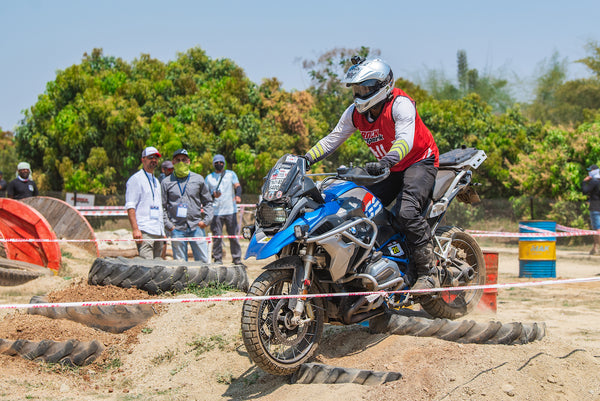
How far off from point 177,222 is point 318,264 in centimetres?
520

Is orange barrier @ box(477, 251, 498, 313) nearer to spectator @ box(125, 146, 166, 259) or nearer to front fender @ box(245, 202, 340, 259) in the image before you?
front fender @ box(245, 202, 340, 259)

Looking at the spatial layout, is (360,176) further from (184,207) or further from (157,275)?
(184,207)

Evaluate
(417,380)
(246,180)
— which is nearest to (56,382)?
(417,380)

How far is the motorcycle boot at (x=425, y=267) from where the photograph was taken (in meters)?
5.58

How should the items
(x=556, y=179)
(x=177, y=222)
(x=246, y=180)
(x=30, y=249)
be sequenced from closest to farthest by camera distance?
(x=177, y=222), (x=30, y=249), (x=556, y=179), (x=246, y=180)

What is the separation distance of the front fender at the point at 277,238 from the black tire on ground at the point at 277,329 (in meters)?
0.20

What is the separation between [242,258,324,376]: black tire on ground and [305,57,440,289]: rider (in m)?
1.14

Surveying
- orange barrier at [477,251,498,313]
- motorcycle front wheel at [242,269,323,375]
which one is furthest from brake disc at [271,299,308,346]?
orange barrier at [477,251,498,313]

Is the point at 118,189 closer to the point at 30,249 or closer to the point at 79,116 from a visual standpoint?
the point at 79,116

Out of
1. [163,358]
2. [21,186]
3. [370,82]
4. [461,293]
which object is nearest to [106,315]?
[163,358]

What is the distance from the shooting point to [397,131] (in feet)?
18.0

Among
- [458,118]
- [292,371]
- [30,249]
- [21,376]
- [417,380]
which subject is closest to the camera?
[417,380]

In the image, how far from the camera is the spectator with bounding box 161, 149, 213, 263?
A: 9.73 metres

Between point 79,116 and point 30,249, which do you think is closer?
point 30,249
